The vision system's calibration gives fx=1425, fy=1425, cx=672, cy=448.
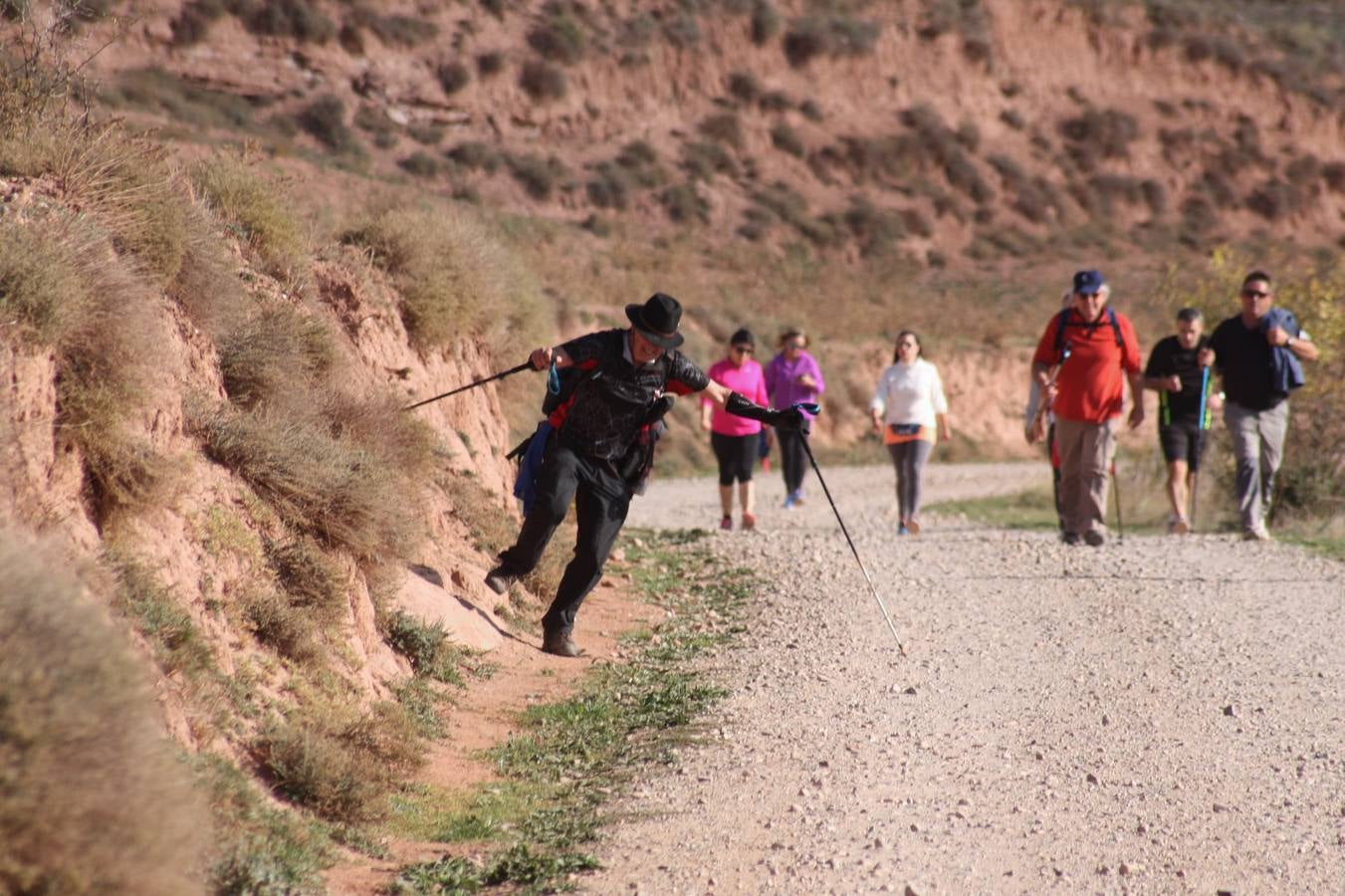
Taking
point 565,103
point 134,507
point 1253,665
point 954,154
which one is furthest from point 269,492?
point 954,154

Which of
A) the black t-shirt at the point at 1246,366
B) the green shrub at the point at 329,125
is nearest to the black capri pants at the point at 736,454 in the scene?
the black t-shirt at the point at 1246,366

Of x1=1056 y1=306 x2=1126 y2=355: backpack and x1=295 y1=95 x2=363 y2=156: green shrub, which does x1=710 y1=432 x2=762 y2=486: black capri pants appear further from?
x1=295 y1=95 x2=363 y2=156: green shrub

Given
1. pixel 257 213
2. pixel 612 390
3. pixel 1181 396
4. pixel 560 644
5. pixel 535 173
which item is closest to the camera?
pixel 612 390

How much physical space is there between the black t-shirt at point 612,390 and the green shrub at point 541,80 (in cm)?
3861

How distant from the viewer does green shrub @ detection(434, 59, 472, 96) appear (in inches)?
1731

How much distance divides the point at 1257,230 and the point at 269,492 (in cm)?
5250

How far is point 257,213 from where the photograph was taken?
30.4 feet

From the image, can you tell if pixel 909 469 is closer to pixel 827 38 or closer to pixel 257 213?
pixel 257 213

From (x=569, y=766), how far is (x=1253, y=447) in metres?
8.60

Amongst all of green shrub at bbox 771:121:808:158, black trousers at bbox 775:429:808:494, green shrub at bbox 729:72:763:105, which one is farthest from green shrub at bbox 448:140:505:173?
black trousers at bbox 775:429:808:494

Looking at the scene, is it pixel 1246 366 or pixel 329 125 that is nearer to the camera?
pixel 1246 366

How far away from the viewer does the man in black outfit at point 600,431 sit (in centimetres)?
796

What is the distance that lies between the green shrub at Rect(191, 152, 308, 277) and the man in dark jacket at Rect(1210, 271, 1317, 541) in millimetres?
8180

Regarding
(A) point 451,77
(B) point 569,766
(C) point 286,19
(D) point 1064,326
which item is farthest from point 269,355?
(A) point 451,77
